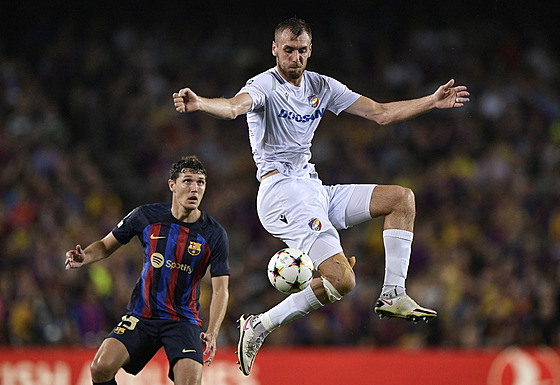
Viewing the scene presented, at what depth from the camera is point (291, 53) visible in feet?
21.9

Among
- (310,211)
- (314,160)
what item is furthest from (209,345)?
(314,160)

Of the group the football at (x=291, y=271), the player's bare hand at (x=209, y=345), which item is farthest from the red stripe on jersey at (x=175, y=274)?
the football at (x=291, y=271)

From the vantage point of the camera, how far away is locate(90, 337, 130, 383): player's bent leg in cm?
706

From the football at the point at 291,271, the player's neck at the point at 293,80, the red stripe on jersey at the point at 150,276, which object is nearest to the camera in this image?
the football at the point at 291,271

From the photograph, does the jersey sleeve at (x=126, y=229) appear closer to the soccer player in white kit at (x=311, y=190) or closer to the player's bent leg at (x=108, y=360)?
the player's bent leg at (x=108, y=360)

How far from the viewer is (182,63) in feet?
53.1

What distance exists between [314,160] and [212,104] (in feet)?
29.1

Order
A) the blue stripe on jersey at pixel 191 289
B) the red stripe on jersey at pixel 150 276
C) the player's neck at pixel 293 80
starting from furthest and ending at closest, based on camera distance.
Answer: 1. the blue stripe on jersey at pixel 191 289
2. the red stripe on jersey at pixel 150 276
3. the player's neck at pixel 293 80

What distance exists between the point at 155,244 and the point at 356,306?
5.24 metres

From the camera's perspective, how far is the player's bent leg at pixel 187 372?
7.07m

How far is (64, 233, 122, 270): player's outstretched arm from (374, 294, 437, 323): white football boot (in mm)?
2602

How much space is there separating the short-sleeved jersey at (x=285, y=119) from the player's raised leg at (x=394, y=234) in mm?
708

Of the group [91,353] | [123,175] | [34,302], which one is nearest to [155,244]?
[91,353]

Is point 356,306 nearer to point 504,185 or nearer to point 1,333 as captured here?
point 504,185
